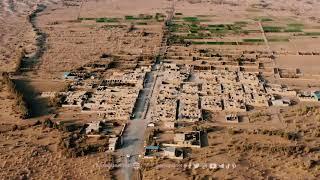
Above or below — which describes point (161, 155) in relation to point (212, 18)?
below

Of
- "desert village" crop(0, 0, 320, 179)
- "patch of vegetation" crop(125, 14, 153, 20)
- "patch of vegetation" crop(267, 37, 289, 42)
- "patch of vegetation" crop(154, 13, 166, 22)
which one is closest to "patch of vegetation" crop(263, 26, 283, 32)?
"desert village" crop(0, 0, 320, 179)

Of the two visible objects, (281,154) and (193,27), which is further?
(193,27)

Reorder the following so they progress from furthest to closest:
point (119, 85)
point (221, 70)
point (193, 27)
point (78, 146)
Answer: point (193, 27) < point (221, 70) < point (119, 85) < point (78, 146)

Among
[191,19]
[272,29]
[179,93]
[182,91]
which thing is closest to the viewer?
[179,93]

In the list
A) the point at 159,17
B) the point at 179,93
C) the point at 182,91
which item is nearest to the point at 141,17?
the point at 159,17

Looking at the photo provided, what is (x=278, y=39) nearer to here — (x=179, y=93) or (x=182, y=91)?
(x=182, y=91)

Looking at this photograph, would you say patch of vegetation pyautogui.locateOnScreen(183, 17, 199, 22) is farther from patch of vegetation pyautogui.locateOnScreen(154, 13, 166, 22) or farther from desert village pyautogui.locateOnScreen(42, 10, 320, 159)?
desert village pyautogui.locateOnScreen(42, 10, 320, 159)

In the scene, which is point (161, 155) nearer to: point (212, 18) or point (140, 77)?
point (140, 77)

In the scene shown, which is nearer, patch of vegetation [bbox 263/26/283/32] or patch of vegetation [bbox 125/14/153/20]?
patch of vegetation [bbox 263/26/283/32]

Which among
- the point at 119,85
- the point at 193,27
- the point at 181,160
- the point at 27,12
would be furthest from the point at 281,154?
the point at 27,12
